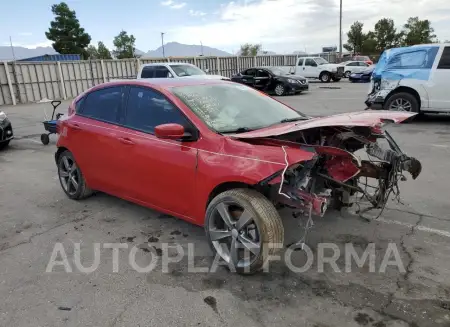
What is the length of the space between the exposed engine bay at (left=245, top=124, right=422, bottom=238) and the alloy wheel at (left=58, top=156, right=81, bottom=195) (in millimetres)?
2736

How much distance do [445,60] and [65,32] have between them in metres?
49.3

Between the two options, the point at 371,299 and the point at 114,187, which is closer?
the point at 371,299

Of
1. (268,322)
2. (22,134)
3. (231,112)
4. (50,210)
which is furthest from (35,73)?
(268,322)

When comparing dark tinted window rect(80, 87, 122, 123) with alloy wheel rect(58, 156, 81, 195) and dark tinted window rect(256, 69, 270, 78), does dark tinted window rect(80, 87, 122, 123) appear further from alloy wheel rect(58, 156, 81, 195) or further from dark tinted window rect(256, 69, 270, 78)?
dark tinted window rect(256, 69, 270, 78)

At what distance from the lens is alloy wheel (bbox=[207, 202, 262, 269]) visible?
309 cm

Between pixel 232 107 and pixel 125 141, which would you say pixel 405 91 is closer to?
pixel 232 107

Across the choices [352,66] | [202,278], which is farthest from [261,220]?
[352,66]

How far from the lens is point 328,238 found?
3.79 m

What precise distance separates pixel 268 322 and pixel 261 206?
0.84 meters

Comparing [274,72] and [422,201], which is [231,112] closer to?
[422,201]

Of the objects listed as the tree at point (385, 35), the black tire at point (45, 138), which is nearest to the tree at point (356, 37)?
the tree at point (385, 35)

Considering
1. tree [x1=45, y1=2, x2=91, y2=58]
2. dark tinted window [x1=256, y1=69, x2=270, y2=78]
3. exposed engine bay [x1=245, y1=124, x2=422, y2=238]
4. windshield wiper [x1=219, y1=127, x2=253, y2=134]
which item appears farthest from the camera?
tree [x1=45, y1=2, x2=91, y2=58]

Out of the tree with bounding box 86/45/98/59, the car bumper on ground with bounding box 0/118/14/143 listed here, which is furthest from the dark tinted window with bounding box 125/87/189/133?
the tree with bounding box 86/45/98/59

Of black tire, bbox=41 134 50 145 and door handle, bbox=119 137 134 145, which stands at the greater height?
door handle, bbox=119 137 134 145
